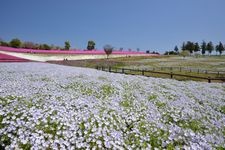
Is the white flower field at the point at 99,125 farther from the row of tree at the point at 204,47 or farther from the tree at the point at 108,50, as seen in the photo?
the row of tree at the point at 204,47

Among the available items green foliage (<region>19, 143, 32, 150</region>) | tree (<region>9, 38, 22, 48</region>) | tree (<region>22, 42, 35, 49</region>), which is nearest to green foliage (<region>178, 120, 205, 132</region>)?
green foliage (<region>19, 143, 32, 150</region>)

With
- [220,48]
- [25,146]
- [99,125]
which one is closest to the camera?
[25,146]

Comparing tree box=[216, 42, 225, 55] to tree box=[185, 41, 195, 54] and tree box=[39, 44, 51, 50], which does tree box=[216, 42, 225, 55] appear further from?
tree box=[39, 44, 51, 50]

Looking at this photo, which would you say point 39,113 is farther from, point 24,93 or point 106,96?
point 106,96

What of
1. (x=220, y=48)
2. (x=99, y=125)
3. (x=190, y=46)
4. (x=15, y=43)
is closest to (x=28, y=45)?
(x=15, y=43)

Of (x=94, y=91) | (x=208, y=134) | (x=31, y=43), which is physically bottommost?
(x=208, y=134)

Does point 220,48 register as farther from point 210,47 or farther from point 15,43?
point 15,43

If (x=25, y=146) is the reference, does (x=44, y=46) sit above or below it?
above

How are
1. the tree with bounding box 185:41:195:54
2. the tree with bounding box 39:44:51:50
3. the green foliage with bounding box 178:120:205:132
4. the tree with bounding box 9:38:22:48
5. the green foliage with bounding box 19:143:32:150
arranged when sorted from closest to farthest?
the green foliage with bounding box 19:143:32:150 → the green foliage with bounding box 178:120:205:132 → the tree with bounding box 9:38:22:48 → the tree with bounding box 39:44:51:50 → the tree with bounding box 185:41:195:54

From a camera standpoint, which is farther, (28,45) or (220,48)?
(220,48)

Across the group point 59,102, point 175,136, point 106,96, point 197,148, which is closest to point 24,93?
point 59,102

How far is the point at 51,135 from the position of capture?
262 inches

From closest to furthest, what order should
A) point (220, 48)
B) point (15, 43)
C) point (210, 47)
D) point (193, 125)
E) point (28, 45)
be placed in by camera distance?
point (193, 125)
point (15, 43)
point (28, 45)
point (210, 47)
point (220, 48)

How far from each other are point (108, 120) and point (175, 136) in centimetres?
256
